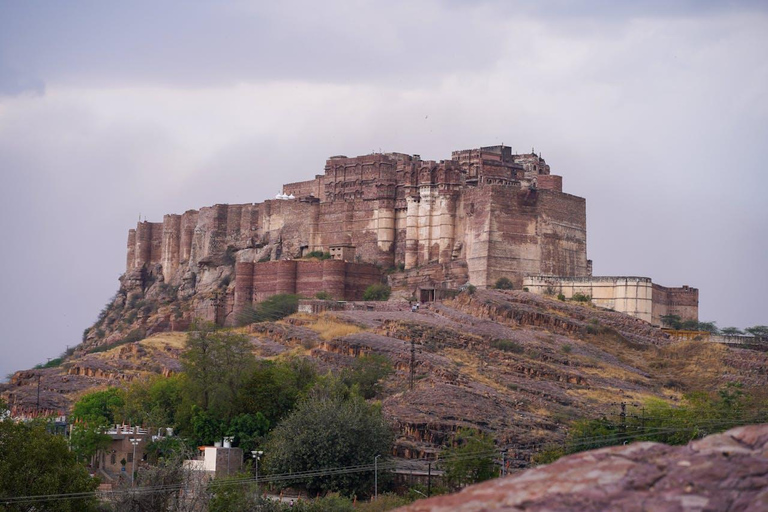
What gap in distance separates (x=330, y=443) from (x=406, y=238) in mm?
32081

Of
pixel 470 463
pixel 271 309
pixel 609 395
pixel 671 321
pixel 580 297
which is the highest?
pixel 580 297

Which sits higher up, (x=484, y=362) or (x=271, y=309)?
(x=271, y=309)

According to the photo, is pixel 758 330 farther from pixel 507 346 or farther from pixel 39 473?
pixel 39 473

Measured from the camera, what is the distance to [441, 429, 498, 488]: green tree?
39156mm

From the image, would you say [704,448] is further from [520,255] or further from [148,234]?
[148,234]

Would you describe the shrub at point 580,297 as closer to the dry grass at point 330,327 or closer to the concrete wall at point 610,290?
the concrete wall at point 610,290

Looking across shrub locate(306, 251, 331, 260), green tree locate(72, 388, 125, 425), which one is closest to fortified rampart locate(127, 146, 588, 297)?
shrub locate(306, 251, 331, 260)

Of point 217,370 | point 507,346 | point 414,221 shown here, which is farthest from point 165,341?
point 507,346

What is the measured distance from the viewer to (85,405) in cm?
5488

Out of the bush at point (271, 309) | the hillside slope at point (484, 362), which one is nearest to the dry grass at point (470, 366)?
the hillside slope at point (484, 362)

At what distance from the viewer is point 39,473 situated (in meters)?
33.3

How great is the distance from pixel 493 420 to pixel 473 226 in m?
22.6

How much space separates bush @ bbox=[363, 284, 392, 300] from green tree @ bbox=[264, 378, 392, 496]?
25.7 metres

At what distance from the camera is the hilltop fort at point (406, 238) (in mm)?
67375
